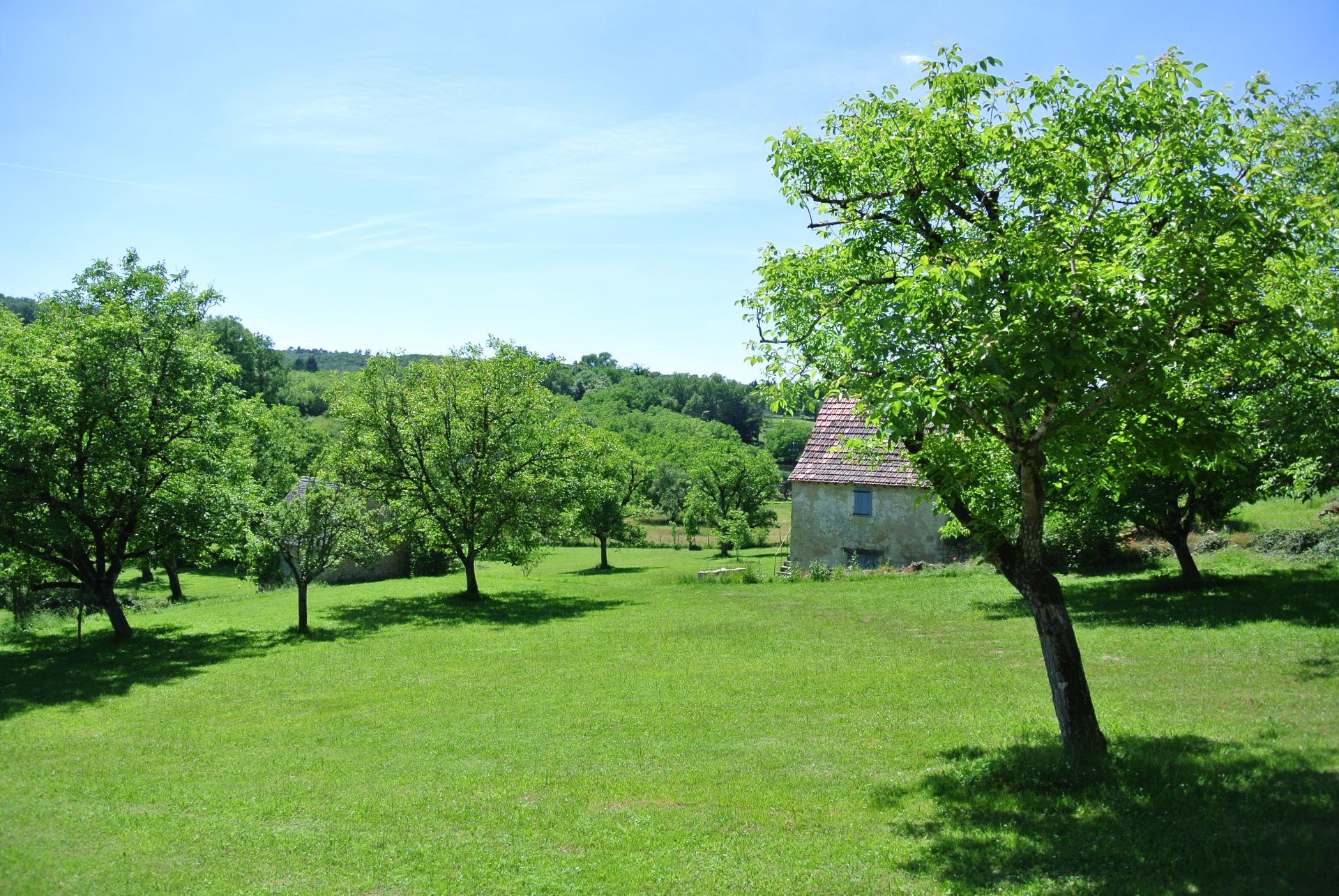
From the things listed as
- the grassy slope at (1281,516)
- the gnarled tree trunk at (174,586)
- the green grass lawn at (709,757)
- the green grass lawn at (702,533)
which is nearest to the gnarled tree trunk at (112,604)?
the green grass lawn at (709,757)

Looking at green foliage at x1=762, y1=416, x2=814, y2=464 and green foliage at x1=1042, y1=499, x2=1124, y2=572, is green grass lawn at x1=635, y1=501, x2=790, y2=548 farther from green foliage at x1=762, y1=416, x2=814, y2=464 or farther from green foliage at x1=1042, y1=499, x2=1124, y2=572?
green foliage at x1=1042, y1=499, x2=1124, y2=572

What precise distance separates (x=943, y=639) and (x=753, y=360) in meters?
11.1

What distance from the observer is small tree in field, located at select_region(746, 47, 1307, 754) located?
26.3ft

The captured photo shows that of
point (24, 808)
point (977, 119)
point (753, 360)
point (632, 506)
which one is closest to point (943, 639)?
point (753, 360)

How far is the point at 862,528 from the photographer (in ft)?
117

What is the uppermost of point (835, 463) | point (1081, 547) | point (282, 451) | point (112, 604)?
point (282, 451)

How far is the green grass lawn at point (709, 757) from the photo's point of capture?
772 centimetres

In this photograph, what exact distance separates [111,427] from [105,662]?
619 cm

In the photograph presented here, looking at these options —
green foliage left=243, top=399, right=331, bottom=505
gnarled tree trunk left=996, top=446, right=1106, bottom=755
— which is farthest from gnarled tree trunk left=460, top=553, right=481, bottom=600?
gnarled tree trunk left=996, top=446, right=1106, bottom=755

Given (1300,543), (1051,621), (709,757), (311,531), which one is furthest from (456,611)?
(1300,543)

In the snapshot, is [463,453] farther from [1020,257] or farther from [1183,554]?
[1020,257]

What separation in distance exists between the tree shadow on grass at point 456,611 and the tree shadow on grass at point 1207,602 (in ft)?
44.3

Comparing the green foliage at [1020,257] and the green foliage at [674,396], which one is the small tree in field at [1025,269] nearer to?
the green foliage at [1020,257]

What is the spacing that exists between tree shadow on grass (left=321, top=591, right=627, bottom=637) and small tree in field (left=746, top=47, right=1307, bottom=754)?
18.9 metres
